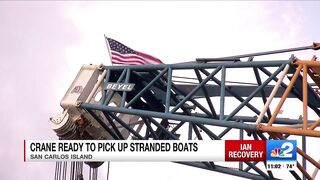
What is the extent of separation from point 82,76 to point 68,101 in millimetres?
1485

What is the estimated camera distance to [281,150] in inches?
908

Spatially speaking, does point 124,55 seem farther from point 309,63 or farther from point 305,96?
point 305,96

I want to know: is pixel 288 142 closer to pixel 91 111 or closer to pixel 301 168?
pixel 301 168

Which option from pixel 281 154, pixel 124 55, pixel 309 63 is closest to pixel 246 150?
pixel 281 154

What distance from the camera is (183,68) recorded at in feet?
84.5

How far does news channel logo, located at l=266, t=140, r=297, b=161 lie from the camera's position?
74.8 ft

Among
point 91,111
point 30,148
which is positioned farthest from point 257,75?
point 30,148

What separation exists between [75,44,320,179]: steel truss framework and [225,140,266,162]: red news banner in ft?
1.16

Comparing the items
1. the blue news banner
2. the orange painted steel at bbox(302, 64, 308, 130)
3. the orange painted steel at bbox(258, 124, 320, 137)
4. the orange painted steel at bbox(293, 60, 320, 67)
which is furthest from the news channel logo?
the orange painted steel at bbox(293, 60, 320, 67)

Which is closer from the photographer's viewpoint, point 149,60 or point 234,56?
point 234,56

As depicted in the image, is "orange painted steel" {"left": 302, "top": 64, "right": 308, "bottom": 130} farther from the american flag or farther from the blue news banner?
the american flag

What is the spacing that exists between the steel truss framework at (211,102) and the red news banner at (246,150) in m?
0.35

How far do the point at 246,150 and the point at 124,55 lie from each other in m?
7.14

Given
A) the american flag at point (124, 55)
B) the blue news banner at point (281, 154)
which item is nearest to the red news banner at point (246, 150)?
the blue news banner at point (281, 154)
